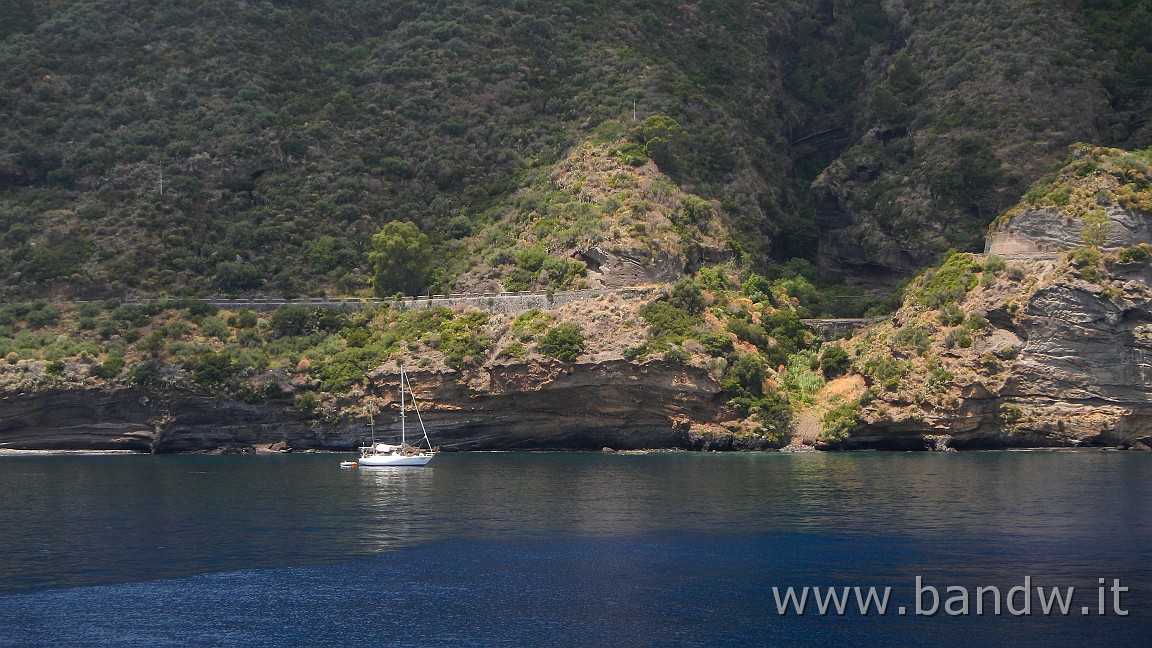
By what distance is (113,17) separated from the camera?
5787 inches

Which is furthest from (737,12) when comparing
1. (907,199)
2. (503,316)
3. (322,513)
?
(322,513)

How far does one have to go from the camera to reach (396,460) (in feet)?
297

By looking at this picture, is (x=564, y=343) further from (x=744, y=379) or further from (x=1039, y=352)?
(x=1039, y=352)

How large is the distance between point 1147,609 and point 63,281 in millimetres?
98995

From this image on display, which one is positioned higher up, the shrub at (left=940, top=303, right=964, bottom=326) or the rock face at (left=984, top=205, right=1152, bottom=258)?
the rock face at (left=984, top=205, right=1152, bottom=258)

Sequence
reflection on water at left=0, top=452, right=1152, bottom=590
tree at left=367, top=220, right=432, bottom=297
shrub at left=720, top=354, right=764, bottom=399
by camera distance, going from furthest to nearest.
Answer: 1. tree at left=367, top=220, right=432, bottom=297
2. shrub at left=720, top=354, right=764, bottom=399
3. reflection on water at left=0, top=452, right=1152, bottom=590

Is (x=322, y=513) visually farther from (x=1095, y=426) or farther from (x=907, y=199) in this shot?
(x=907, y=199)

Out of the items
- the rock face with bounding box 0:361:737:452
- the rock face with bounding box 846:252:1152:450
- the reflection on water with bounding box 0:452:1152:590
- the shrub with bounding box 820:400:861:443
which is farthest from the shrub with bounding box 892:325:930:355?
the rock face with bounding box 0:361:737:452

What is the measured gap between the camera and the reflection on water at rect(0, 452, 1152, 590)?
52.2 metres

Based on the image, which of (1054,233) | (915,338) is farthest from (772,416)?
(1054,233)

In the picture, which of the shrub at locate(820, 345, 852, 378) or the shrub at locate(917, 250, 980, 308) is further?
the shrub at locate(820, 345, 852, 378)

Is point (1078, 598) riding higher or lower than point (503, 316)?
lower

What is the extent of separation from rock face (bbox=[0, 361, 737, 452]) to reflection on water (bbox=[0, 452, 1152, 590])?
8566 millimetres

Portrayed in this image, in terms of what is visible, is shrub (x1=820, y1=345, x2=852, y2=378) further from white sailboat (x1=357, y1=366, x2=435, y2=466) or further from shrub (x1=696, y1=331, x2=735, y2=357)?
white sailboat (x1=357, y1=366, x2=435, y2=466)
